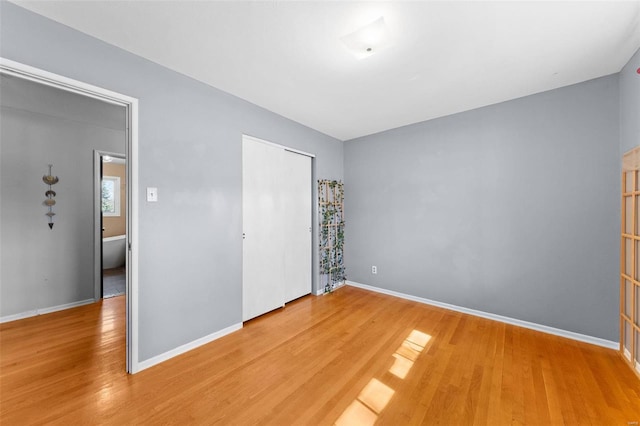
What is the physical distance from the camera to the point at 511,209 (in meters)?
2.84

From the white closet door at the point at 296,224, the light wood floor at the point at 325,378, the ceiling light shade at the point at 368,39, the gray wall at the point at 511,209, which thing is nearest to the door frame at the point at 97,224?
the light wood floor at the point at 325,378

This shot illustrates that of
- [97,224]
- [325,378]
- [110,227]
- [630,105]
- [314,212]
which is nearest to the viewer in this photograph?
[325,378]

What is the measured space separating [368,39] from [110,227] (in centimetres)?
741

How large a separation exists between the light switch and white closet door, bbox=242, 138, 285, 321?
0.94 metres

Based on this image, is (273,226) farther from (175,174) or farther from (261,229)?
(175,174)

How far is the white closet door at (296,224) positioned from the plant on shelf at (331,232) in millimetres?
252

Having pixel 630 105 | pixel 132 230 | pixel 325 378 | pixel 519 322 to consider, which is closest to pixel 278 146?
pixel 132 230

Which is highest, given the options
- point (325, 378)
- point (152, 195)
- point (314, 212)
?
point (152, 195)

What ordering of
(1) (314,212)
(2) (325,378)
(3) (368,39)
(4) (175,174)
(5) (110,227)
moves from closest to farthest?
(3) (368,39)
(2) (325,378)
(4) (175,174)
(1) (314,212)
(5) (110,227)

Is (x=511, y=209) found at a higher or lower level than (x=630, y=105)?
lower

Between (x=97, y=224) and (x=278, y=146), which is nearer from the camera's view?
(x=278, y=146)

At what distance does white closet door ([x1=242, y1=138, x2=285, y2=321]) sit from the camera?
2941 millimetres

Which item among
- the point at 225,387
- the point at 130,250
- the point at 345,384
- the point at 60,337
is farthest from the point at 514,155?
the point at 60,337

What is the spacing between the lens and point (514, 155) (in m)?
2.83
